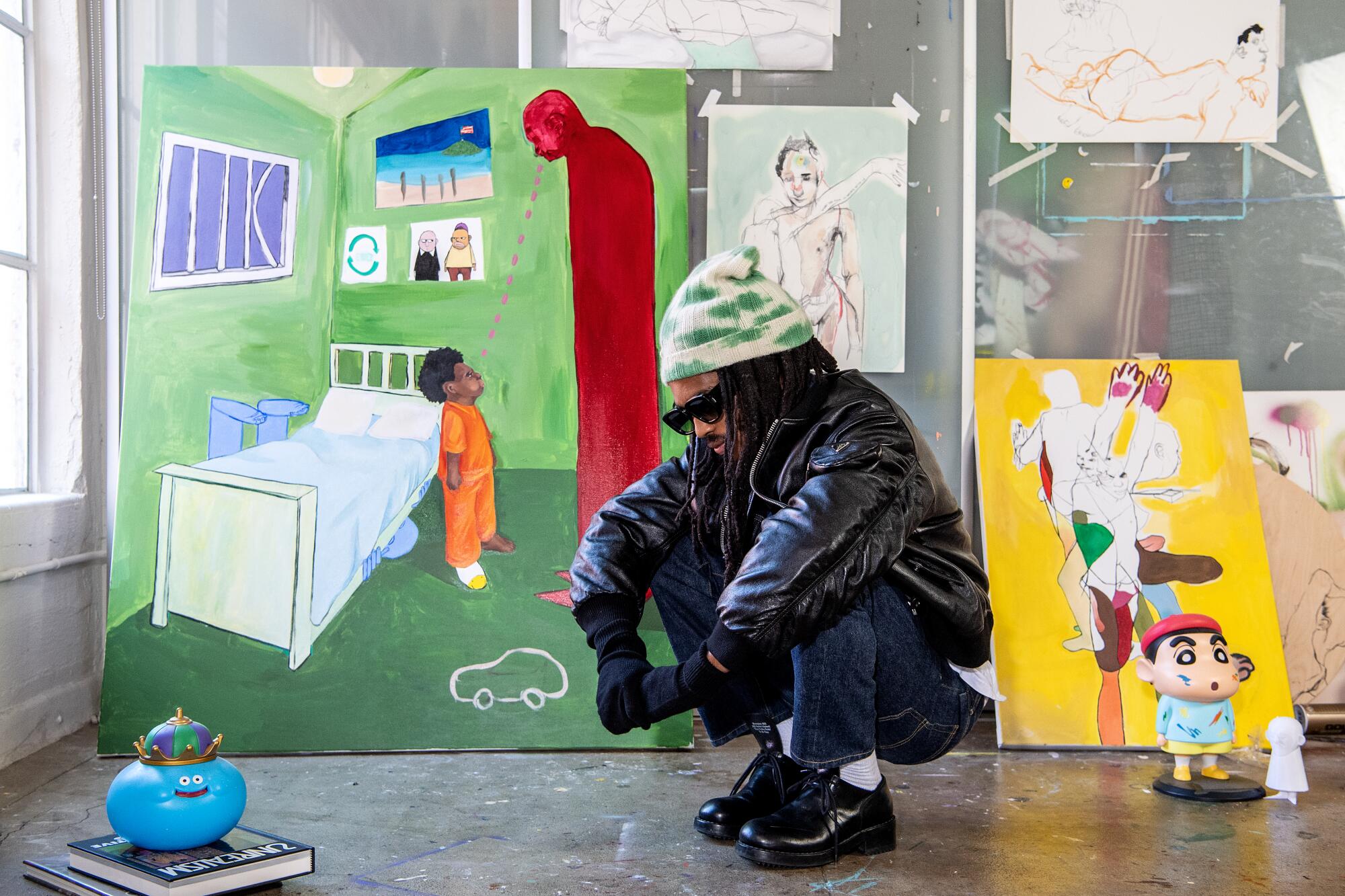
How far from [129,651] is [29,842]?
2.28 ft

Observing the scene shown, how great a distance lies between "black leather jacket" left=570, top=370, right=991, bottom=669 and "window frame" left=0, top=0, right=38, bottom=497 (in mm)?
1582

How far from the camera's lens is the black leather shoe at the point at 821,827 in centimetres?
166

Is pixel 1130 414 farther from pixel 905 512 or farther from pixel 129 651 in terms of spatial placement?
pixel 129 651

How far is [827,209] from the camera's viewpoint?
275cm

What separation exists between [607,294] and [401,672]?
97 centimetres

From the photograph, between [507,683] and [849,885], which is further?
[507,683]

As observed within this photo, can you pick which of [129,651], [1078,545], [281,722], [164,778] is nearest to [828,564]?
[164,778]

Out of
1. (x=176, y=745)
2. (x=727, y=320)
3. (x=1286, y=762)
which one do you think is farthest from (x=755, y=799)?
(x=1286, y=762)

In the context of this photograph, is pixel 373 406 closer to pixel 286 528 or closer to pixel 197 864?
pixel 286 528

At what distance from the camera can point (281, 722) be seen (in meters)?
2.38

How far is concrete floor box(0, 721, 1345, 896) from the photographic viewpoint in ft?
5.30

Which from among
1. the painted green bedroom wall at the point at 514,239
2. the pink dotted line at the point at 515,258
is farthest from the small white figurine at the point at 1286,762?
the pink dotted line at the point at 515,258

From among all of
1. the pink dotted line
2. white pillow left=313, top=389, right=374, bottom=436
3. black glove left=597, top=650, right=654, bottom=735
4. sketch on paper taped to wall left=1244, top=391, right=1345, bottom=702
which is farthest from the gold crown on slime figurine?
sketch on paper taped to wall left=1244, top=391, right=1345, bottom=702

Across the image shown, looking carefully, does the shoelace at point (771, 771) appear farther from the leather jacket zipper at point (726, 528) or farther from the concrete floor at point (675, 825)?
the leather jacket zipper at point (726, 528)
